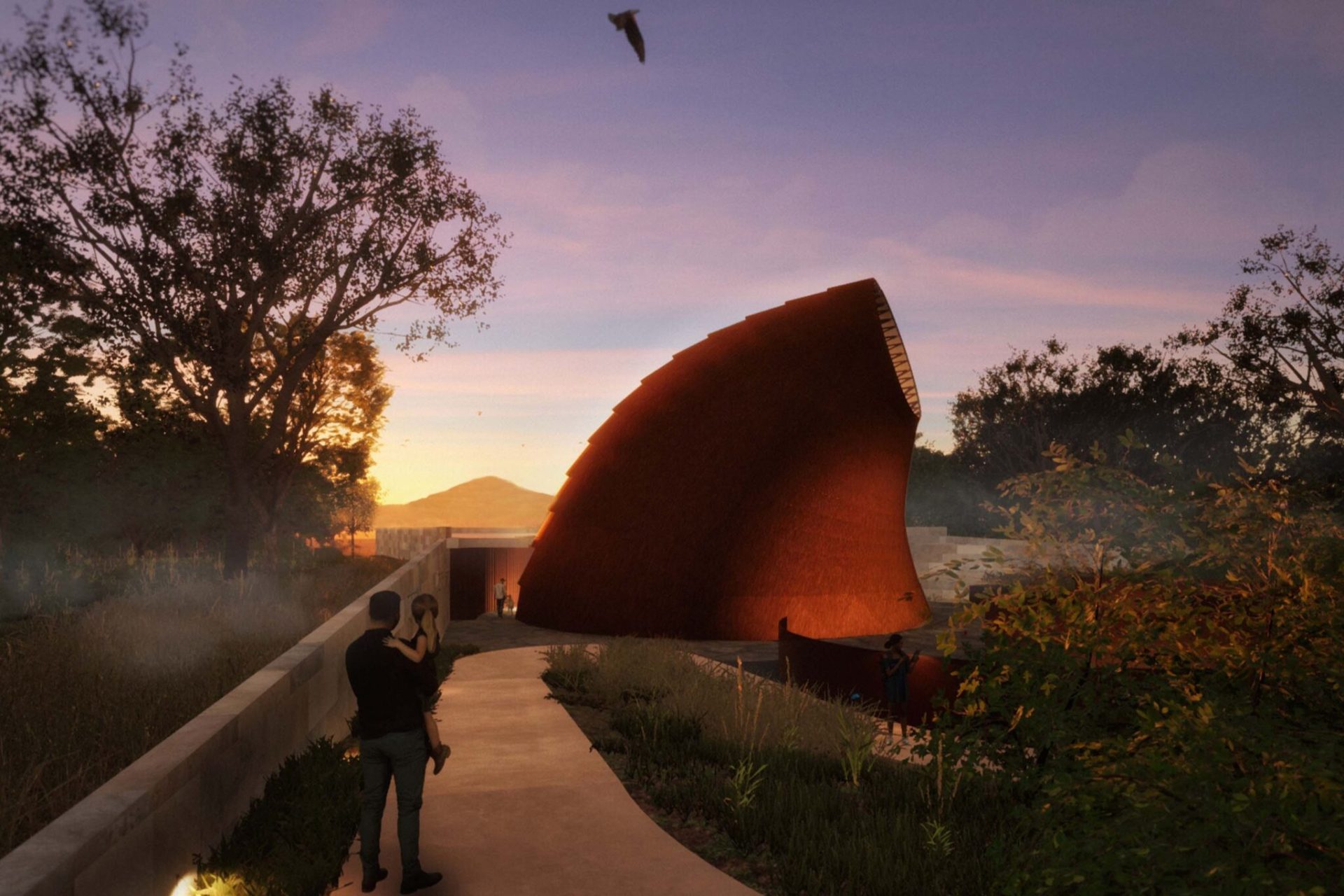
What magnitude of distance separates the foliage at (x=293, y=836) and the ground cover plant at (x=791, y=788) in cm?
250

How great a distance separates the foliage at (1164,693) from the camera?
3.93 meters

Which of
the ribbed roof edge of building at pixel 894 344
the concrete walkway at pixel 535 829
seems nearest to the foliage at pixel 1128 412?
the ribbed roof edge of building at pixel 894 344

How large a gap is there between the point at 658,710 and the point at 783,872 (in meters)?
4.41

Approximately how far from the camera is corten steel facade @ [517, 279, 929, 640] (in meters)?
21.5

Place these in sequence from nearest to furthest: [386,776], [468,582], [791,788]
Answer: [386,776]
[791,788]
[468,582]

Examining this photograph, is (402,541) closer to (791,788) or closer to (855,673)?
(855,673)

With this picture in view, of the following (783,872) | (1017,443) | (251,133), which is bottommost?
(783,872)

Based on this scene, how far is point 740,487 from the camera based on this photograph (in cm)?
2153

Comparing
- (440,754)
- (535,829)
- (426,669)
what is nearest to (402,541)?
(535,829)

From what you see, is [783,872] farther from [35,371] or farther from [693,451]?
[35,371]

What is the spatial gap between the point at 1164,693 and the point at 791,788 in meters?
3.09

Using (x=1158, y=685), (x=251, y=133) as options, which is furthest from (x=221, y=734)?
(x=251, y=133)

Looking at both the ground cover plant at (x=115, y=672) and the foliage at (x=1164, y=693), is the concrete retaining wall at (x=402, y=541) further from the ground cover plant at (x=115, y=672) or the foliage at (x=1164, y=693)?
the foliage at (x=1164, y=693)

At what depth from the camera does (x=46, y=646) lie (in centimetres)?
1129
